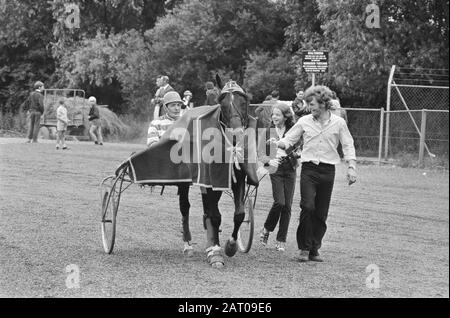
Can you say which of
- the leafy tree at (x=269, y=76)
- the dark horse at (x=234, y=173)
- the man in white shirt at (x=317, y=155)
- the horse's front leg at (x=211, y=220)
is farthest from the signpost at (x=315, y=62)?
the horse's front leg at (x=211, y=220)

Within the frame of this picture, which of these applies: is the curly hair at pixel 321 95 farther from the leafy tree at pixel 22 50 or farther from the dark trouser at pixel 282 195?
the leafy tree at pixel 22 50

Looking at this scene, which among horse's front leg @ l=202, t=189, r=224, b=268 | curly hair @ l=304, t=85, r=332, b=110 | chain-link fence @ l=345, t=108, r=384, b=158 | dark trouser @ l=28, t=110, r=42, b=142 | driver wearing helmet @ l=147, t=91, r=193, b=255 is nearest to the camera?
horse's front leg @ l=202, t=189, r=224, b=268

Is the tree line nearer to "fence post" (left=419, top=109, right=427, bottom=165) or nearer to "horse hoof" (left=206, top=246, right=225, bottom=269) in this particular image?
"fence post" (left=419, top=109, right=427, bottom=165)

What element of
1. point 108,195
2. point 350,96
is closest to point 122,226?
point 108,195

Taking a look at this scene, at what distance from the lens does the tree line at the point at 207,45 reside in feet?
95.1

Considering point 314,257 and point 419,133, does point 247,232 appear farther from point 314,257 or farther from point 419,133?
point 419,133

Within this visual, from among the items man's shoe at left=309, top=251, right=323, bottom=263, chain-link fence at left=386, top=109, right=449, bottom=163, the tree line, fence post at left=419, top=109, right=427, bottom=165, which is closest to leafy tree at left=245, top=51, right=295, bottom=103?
the tree line

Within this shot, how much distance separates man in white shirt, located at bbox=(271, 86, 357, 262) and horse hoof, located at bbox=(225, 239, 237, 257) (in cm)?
72

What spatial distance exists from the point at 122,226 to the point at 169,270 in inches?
137

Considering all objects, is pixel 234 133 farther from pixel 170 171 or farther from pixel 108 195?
pixel 108 195

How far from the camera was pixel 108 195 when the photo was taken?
11125mm

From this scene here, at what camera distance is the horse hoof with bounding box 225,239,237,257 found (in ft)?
33.3

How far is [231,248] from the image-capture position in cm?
1020

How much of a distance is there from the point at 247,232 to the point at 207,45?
2746 cm
